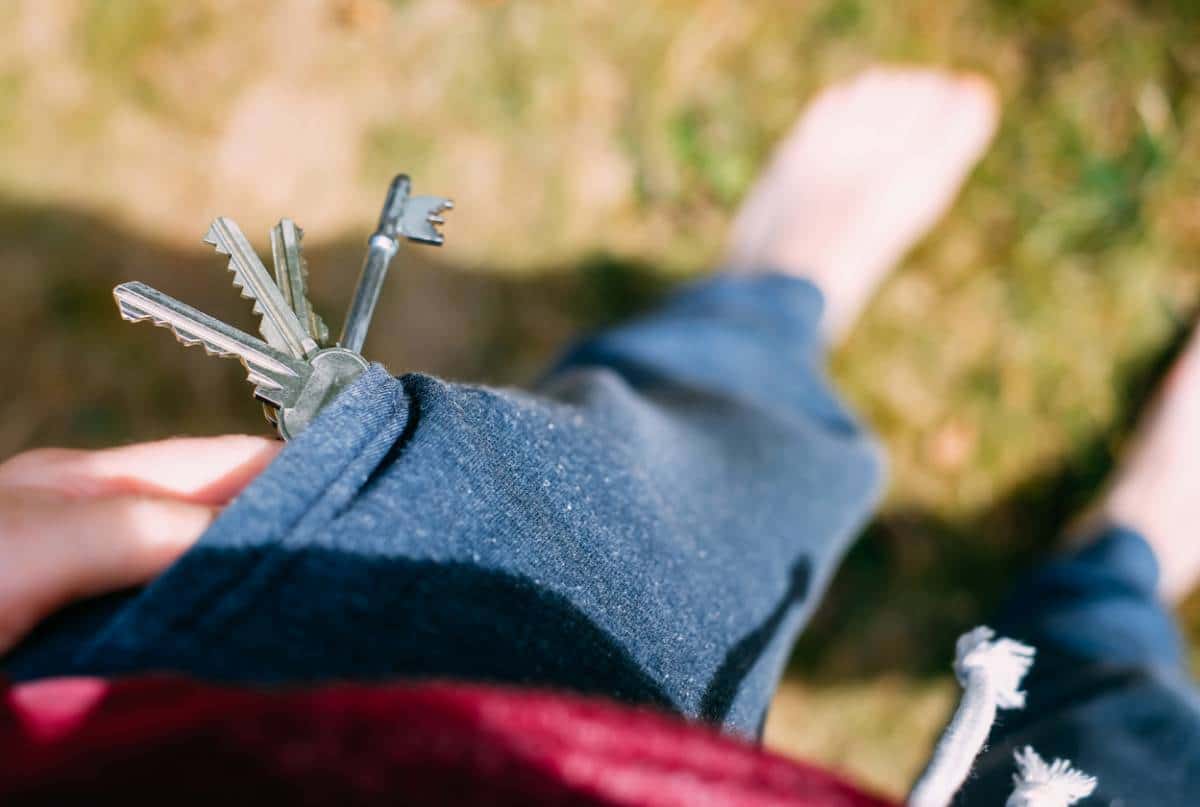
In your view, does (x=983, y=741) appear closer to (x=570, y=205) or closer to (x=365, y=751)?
(x=365, y=751)

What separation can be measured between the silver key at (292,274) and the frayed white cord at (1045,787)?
0.56m

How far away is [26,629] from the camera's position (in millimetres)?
479

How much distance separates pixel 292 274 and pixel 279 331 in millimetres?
47

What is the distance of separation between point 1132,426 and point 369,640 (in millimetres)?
1492

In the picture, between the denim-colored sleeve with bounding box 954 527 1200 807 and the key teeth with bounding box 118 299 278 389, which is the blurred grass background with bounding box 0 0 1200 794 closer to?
the denim-colored sleeve with bounding box 954 527 1200 807

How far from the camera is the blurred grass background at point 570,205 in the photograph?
1.53 meters

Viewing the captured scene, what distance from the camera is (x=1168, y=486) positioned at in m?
1.42

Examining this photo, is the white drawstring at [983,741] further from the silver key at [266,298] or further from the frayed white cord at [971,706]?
the silver key at [266,298]

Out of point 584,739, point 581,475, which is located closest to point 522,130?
point 581,475

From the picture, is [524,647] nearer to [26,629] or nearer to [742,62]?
[26,629]

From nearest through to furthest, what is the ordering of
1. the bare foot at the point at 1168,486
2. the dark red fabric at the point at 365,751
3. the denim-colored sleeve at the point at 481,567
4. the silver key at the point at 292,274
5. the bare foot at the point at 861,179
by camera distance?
1. the dark red fabric at the point at 365,751
2. the denim-colored sleeve at the point at 481,567
3. the silver key at the point at 292,274
4. the bare foot at the point at 1168,486
5. the bare foot at the point at 861,179

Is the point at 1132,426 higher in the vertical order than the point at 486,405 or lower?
higher

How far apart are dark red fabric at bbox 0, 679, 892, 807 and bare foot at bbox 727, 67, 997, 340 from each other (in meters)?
1.18

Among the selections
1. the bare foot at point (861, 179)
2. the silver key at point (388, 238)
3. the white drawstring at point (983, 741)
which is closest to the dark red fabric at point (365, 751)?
the white drawstring at point (983, 741)
